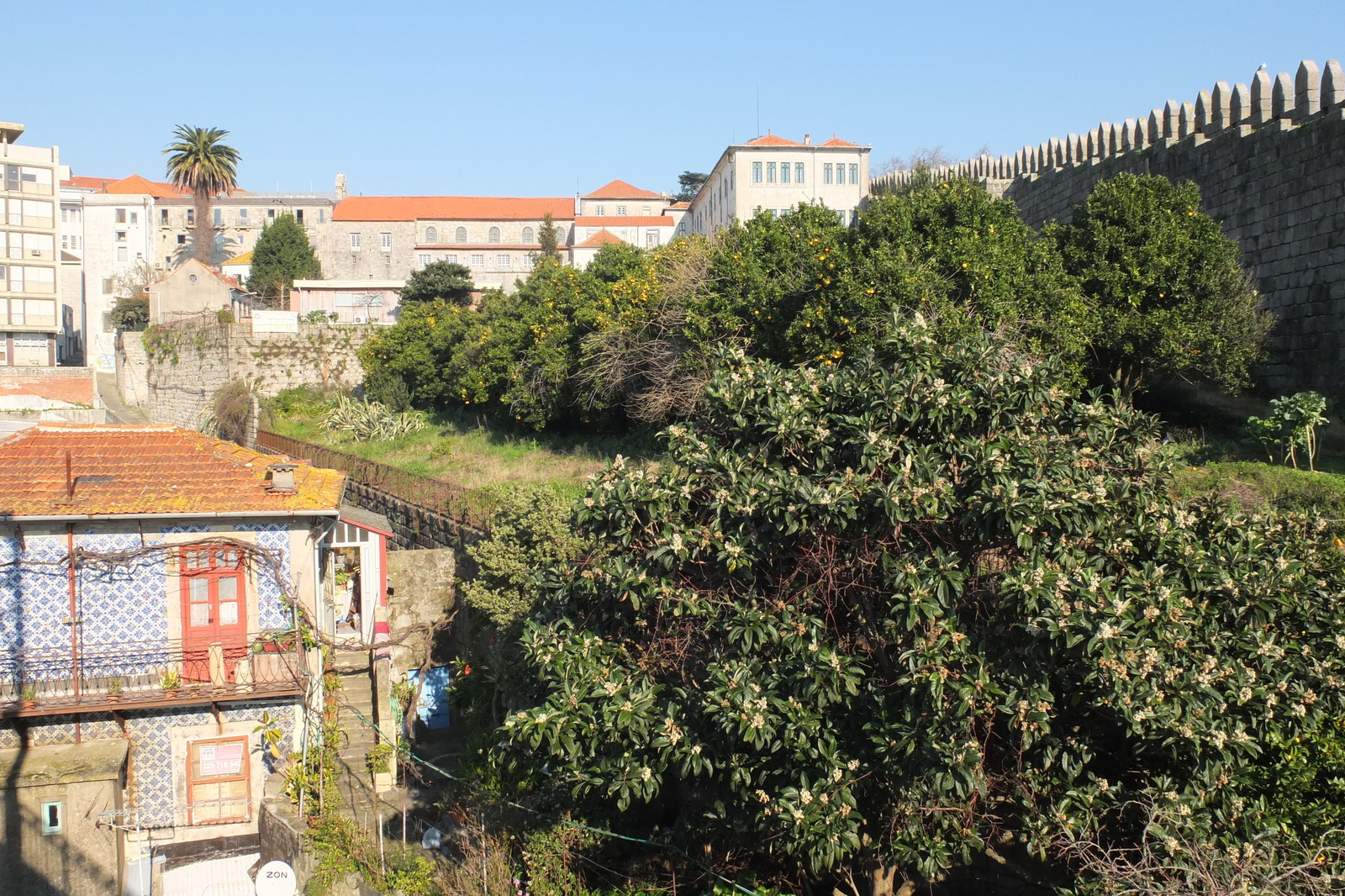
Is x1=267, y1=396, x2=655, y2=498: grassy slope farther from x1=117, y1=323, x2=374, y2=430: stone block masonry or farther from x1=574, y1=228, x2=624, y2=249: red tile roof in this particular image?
x1=574, y1=228, x2=624, y2=249: red tile roof

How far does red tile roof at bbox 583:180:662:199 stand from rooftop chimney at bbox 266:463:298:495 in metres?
62.2

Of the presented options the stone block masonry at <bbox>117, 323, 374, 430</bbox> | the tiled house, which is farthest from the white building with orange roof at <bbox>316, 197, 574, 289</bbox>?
the tiled house

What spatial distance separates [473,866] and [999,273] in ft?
35.2

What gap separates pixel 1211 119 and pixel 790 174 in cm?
2749

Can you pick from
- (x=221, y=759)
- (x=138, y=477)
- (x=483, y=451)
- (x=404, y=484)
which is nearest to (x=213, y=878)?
(x=221, y=759)

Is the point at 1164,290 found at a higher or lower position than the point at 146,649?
higher

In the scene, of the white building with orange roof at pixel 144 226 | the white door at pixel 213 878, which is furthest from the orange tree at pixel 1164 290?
the white building with orange roof at pixel 144 226

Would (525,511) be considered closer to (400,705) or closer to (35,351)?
(400,705)

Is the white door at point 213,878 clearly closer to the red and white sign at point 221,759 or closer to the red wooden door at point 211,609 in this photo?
the red and white sign at point 221,759

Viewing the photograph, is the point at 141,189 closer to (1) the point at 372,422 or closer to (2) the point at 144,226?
(2) the point at 144,226

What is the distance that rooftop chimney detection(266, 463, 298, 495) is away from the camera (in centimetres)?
1312

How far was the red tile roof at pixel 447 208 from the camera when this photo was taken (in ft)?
238

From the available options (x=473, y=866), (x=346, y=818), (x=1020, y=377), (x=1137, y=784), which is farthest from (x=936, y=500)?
(x=346, y=818)

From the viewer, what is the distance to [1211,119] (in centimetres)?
1802
